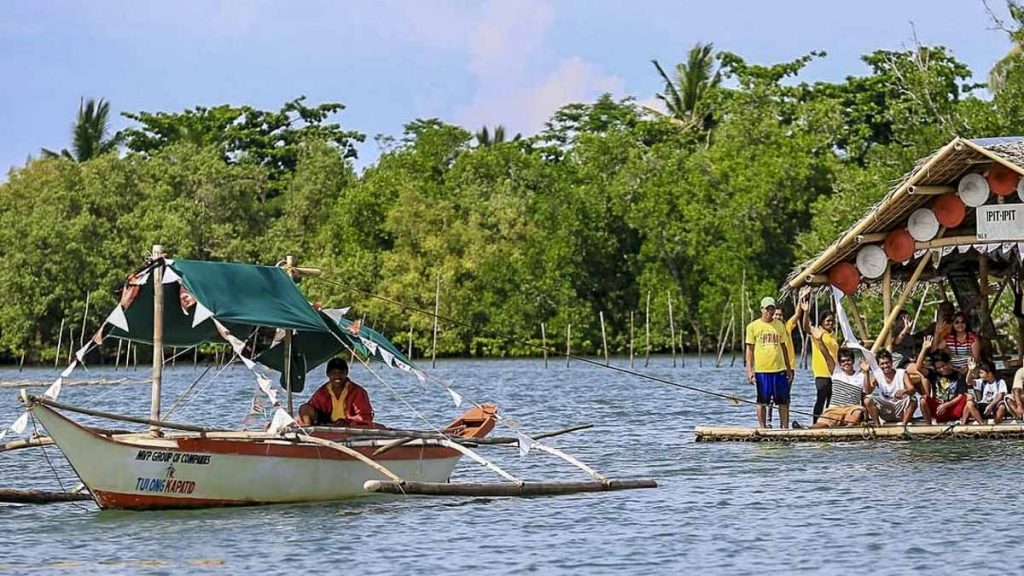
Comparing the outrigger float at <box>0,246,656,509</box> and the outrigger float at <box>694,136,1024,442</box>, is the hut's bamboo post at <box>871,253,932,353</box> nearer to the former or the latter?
the outrigger float at <box>694,136,1024,442</box>

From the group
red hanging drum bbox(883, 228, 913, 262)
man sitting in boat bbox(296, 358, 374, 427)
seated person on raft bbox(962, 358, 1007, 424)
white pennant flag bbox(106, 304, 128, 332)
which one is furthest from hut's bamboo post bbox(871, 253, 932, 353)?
white pennant flag bbox(106, 304, 128, 332)

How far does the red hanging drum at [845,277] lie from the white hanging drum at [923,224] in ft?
3.18

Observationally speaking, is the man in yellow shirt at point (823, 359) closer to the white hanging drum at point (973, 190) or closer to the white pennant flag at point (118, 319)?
the white hanging drum at point (973, 190)

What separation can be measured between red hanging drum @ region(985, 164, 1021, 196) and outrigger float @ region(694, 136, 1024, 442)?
0.04 ft

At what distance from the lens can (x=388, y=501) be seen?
19.1 meters

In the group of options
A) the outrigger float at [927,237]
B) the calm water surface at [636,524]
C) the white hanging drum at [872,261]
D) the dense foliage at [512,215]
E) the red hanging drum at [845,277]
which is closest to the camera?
the calm water surface at [636,524]

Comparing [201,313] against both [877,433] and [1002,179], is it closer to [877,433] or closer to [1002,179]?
[877,433]

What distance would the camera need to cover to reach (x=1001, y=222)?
23.2 m

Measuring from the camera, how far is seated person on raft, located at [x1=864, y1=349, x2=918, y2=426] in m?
23.0

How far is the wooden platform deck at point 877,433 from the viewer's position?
22109mm

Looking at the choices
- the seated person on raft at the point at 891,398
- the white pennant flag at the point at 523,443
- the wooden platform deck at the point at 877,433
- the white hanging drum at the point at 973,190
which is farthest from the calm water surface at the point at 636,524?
the white hanging drum at the point at 973,190

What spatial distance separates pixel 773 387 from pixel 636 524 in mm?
6567

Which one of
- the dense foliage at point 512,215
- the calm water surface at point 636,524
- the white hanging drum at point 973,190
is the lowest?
the calm water surface at point 636,524

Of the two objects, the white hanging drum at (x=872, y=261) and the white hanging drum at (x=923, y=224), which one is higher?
the white hanging drum at (x=923, y=224)
